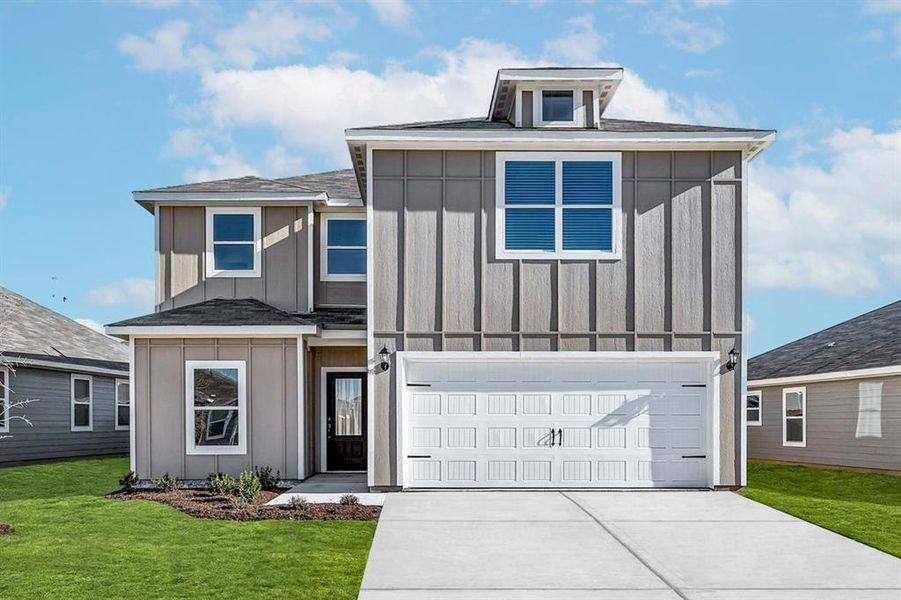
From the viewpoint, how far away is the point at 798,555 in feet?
31.6

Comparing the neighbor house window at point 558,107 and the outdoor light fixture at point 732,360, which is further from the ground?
the neighbor house window at point 558,107

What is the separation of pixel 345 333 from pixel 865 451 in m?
10.9

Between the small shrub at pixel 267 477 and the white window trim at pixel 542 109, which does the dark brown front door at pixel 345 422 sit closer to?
the small shrub at pixel 267 477

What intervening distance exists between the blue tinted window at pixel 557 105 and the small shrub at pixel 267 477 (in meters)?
7.65

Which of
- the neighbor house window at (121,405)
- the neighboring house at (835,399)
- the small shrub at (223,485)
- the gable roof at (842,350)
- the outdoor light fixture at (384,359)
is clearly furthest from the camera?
the neighbor house window at (121,405)

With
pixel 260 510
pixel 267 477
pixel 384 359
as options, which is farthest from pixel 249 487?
pixel 384 359

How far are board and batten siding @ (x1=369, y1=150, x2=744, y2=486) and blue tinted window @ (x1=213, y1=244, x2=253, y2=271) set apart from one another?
4.65m

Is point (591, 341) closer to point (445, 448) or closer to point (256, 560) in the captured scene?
point (445, 448)

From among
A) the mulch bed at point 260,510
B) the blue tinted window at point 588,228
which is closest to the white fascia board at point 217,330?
the mulch bed at point 260,510

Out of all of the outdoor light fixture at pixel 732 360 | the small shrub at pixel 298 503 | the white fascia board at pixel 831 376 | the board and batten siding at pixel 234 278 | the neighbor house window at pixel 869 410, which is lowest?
the small shrub at pixel 298 503

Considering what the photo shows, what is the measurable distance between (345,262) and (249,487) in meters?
6.12

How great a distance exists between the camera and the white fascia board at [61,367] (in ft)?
67.8

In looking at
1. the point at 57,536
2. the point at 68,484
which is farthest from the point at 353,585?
the point at 68,484

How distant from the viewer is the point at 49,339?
23.9m
